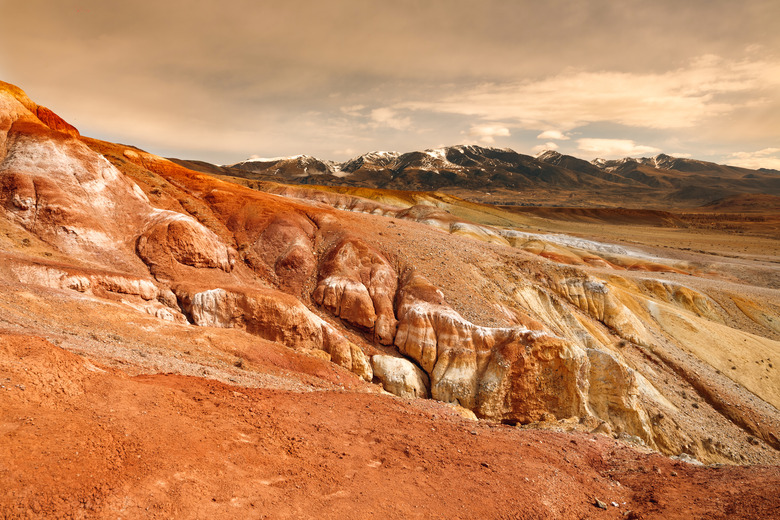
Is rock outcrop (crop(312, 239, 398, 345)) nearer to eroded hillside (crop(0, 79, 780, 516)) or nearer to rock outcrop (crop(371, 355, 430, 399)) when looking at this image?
eroded hillside (crop(0, 79, 780, 516))

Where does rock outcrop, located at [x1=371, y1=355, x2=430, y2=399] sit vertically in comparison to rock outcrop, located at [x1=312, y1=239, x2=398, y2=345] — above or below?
below

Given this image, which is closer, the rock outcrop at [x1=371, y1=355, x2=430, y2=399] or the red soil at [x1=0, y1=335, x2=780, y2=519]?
the red soil at [x1=0, y1=335, x2=780, y2=519]

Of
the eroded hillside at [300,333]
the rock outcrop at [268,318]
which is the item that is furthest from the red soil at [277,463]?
the rock outcrop at [268,318]

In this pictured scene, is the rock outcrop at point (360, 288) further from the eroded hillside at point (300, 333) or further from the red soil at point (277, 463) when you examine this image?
the red soil at point (277, 463)

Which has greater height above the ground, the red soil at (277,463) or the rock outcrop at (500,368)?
the red soil at (277,463)

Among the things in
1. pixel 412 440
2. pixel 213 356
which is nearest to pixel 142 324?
pixel 213 356

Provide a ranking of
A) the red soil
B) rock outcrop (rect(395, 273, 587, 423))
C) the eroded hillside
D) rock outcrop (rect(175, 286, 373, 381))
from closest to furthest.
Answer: the red soil → the eroded hillside → rock outcrop (rect(175, 286, 373, 381)) → rock outcrop (rect(395, 273, 587, 423))

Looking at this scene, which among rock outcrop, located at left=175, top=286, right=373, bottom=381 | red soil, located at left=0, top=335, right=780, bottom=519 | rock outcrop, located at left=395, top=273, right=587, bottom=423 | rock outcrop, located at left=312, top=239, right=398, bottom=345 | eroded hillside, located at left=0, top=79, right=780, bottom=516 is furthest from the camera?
rock outcrop, located at left=312, top=239, right=398, bottom=345

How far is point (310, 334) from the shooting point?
24.2m

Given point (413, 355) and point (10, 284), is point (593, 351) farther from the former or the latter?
point (10, 284)

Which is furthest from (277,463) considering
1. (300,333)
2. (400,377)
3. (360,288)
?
(360,288)

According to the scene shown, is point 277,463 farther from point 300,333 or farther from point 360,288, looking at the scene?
point 360,288

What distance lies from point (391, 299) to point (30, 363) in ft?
73.0

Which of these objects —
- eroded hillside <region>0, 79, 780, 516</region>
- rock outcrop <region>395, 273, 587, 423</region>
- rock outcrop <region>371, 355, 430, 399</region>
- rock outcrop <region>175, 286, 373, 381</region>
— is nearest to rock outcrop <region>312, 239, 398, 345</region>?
eroded hillside <region>0, 79, 780, 516</region>
